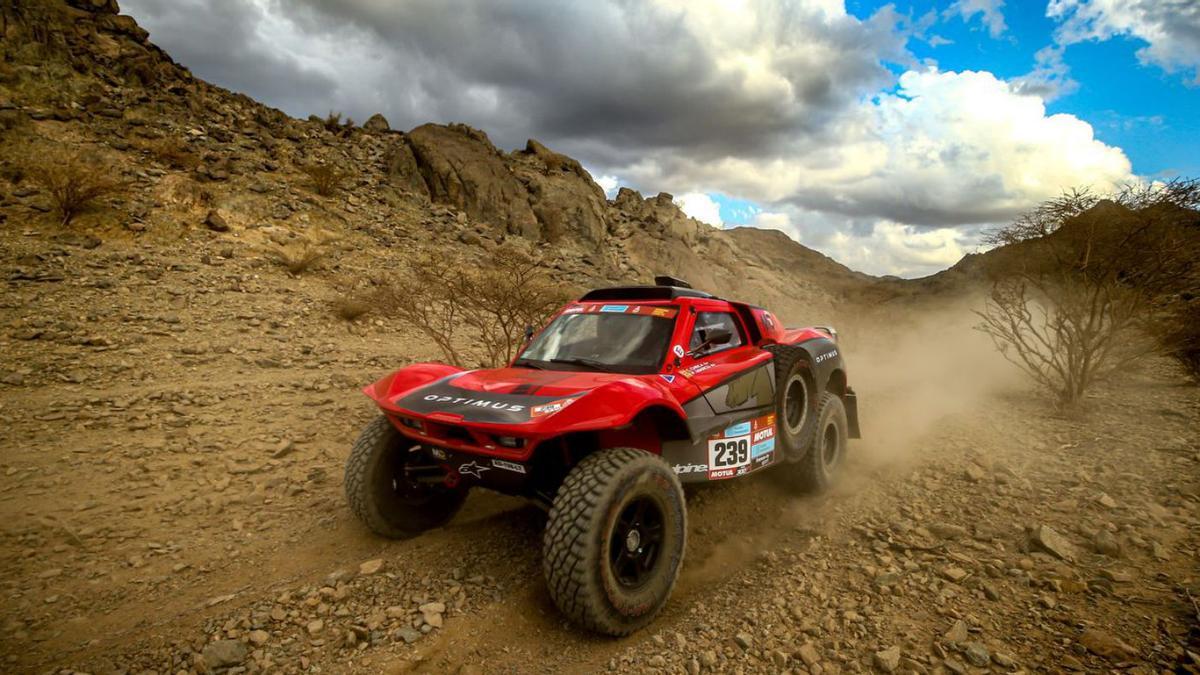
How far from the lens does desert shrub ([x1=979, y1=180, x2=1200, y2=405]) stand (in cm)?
711

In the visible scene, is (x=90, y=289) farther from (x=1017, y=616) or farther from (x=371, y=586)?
(x=1017, y=616)

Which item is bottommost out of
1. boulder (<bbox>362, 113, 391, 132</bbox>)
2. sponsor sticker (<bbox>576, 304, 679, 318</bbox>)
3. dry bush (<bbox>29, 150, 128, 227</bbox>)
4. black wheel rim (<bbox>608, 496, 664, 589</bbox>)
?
black wheel rim (<bbox>608, 496, 664, 589</bbox>)

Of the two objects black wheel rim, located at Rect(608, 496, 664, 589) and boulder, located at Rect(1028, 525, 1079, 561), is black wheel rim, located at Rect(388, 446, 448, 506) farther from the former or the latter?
boulder, located at Rect(1028, 525, 1079, 561)

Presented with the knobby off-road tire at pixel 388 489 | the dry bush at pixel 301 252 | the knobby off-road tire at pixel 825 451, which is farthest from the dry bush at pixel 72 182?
the knobby off-road tire at pixel 825 451

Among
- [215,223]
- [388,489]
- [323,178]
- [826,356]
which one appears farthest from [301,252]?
[826,356]

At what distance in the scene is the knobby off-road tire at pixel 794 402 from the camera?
4527mm

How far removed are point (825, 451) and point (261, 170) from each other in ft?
60.6

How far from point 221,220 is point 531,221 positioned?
1317 centimetres

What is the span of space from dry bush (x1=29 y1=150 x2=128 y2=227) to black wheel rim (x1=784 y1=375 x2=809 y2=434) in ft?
46.1

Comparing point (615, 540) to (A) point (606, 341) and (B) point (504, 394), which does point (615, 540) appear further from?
(A) point (606, 341)

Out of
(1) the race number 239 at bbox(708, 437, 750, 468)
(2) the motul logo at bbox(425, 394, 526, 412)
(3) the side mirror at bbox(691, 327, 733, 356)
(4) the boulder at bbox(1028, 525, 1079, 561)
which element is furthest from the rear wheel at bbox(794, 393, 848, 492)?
(2) the motul logo at bbox(425, 394, 526, 412)

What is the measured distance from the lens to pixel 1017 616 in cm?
286

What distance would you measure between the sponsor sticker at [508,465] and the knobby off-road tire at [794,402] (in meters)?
2.37

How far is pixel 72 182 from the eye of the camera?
36.3 feet
